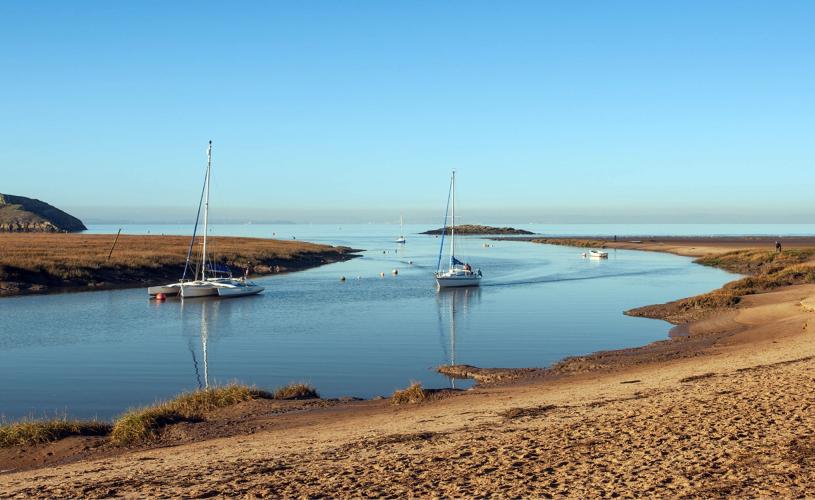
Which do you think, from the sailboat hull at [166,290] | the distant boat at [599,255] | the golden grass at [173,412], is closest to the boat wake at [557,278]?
the distant boat at [599,255]

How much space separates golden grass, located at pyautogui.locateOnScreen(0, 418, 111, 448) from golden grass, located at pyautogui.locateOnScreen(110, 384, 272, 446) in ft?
1.80

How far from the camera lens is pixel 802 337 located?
87.1 feet

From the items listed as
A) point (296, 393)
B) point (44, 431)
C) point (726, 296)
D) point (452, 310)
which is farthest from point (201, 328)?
point (726, 296)

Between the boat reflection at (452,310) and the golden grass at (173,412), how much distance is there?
6950 millimetres

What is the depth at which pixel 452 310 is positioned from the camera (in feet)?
159

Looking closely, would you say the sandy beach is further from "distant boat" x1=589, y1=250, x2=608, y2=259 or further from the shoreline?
"distant boat" x1=589, y1=250, x2=608, y2=259

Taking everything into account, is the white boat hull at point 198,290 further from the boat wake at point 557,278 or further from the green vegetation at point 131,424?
the green vegetation at point 131,424

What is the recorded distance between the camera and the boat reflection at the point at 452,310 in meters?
31.5

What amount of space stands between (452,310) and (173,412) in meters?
31.2

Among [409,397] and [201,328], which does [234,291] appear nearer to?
[201,328]

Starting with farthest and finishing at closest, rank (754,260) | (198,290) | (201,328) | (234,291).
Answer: (754,260) < (234,291) < (198,290) < (201,328)

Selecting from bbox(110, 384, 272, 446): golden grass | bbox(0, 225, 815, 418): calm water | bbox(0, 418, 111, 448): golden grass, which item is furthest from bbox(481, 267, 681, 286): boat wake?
bbox(0, 418, 111, 448): golden grass

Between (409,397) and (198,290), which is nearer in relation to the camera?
(409,397)

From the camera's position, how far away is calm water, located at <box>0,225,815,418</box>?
24984 mm
